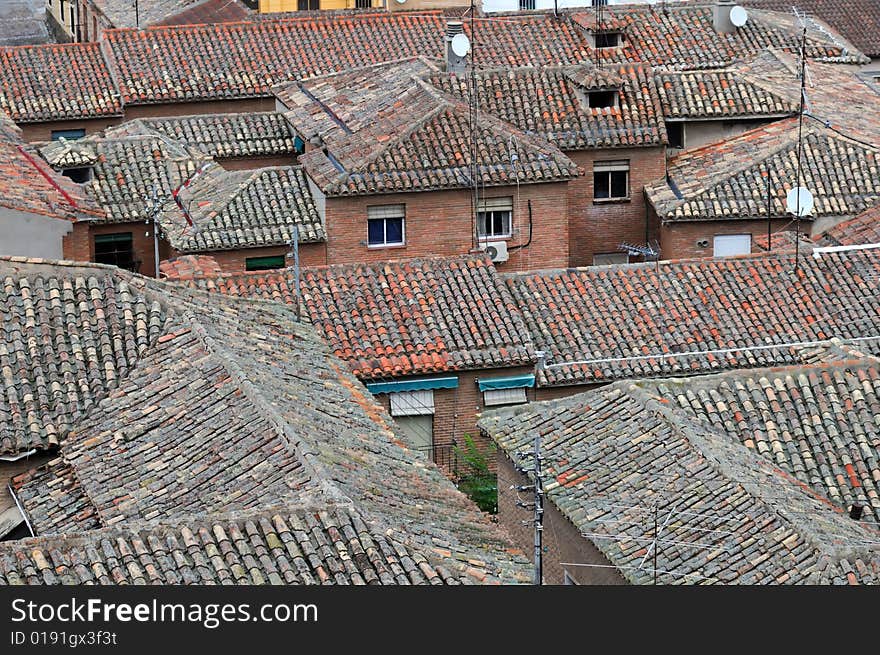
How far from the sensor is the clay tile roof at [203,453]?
56.5 ft

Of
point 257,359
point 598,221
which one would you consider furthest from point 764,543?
point 598,221

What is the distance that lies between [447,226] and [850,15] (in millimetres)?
25951

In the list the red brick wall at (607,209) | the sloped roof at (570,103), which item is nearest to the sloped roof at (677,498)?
the sloped roof at (570,103)

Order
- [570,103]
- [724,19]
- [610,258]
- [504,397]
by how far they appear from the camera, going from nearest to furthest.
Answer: [504,397] < [570,103] < [610,258] < [724,19]

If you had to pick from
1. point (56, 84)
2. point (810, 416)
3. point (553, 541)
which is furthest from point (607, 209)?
point (553, 541)

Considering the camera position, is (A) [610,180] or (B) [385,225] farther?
(A) [610,180]

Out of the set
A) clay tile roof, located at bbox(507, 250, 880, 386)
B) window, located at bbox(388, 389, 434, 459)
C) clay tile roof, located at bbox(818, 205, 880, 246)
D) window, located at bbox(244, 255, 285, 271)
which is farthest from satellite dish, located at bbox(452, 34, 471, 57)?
window, located at bbox(388, 389, 434, 459)

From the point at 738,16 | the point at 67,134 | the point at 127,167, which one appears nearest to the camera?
the point at 127,167

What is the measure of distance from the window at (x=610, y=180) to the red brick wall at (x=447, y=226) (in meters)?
3.02

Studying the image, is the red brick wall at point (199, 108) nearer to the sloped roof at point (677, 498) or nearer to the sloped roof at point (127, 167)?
the sloped roof at point (127, 167)

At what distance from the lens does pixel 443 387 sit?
3012 centimetres

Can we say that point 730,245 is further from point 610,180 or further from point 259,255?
point 259,255

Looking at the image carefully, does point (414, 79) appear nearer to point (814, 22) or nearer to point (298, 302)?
point (298, 302)

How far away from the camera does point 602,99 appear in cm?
4028
